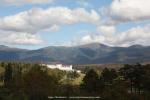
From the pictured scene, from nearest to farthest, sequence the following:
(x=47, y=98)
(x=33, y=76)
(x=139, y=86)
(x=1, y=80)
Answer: (x=47, y=98), (x=139, y=86), (x=33, y=76), (x=1, y=80)

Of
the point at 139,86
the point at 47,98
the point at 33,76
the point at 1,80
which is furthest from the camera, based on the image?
the point at 1,80

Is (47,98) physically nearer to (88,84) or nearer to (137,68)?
(88,84)

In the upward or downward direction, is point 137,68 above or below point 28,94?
above

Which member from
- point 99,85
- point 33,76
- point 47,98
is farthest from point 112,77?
point 47,98

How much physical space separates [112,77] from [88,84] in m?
A: 8.19

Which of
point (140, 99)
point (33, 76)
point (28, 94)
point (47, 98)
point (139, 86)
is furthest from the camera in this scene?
point (33, 76)

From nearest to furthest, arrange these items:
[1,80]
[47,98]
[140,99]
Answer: [140,99] < [47,98] < [1,80]

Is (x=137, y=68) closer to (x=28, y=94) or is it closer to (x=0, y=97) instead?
(x=28, y=94)

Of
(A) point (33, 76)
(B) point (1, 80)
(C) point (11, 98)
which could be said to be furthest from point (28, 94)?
(B) point (1, 80)

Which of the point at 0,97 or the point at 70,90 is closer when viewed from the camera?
the point at 0,97

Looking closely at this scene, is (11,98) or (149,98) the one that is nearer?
(149,98)

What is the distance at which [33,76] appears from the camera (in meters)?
85.2

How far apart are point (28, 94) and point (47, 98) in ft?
22.4

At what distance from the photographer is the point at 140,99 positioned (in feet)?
206
